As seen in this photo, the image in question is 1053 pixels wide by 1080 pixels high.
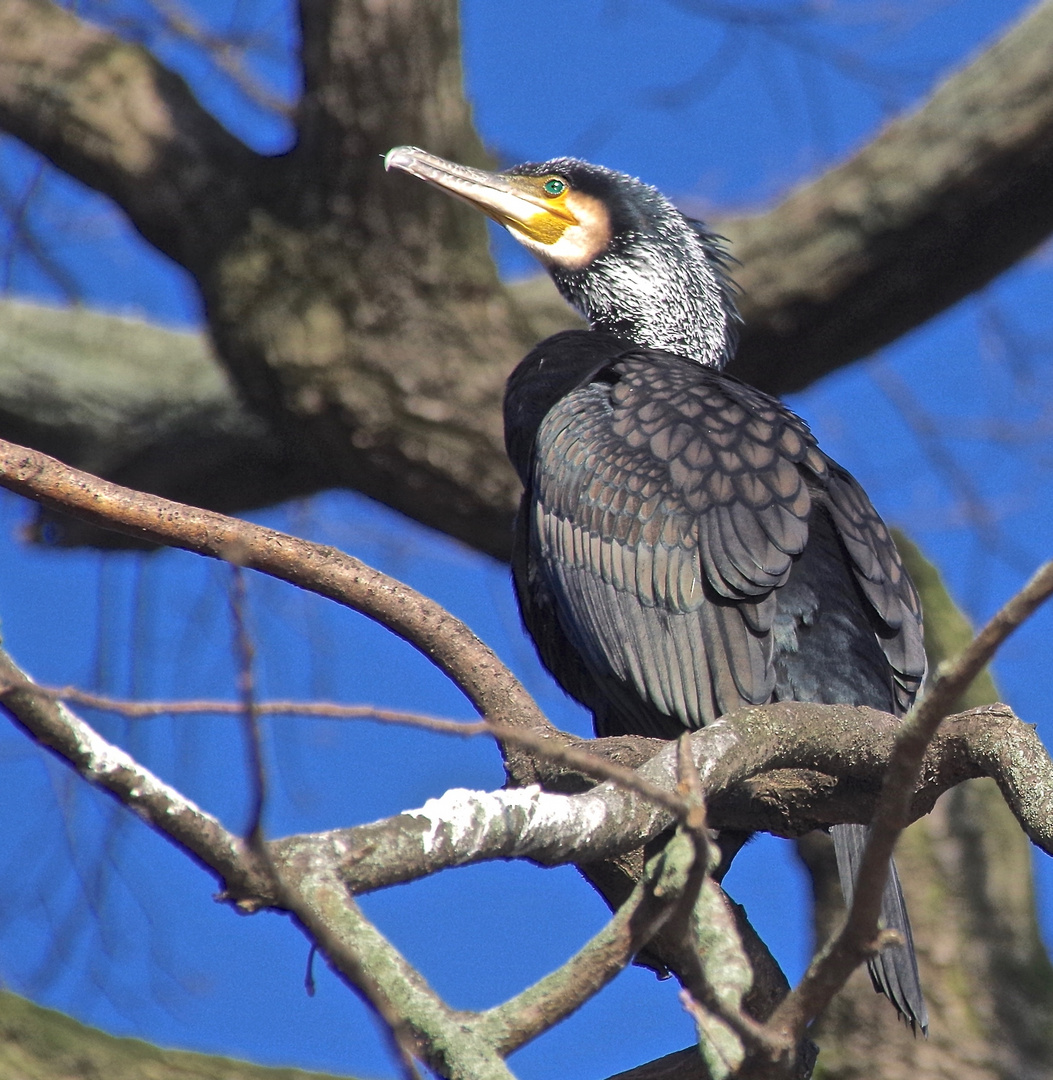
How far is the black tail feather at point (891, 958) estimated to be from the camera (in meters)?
2.79

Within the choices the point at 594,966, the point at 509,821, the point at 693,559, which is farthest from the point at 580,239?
the point at 594,966

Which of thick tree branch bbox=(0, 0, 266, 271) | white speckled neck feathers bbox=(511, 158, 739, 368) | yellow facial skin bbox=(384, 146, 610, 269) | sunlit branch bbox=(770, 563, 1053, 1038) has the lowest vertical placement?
sunlit branch bbox=(770, 563, 1053, 1038)

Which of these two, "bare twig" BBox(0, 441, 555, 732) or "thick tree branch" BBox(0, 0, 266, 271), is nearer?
"bare twig" BBox(0, 441, 555, 732)

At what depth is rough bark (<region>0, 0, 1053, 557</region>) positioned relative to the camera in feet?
18.2

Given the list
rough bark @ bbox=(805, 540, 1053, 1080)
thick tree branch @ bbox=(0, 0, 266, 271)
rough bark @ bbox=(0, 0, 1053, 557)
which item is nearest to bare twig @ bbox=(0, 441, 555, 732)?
rough bark @ bbox=(0, 0, 1053, 557)

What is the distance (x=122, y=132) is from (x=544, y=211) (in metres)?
2.19

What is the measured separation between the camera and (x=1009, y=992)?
5688mm

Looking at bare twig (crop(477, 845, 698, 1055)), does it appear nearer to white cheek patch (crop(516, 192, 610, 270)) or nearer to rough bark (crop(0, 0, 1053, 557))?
white cheek patch (crop(516, 192, 610, 270))

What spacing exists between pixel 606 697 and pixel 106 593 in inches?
108

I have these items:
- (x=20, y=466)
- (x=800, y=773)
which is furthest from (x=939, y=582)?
(x=20, y=466)

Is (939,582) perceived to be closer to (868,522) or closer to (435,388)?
(435,388)

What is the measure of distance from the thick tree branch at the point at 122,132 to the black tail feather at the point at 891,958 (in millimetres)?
4006

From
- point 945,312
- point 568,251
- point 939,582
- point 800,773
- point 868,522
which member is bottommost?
point 800,773

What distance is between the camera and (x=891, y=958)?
2.82 m
